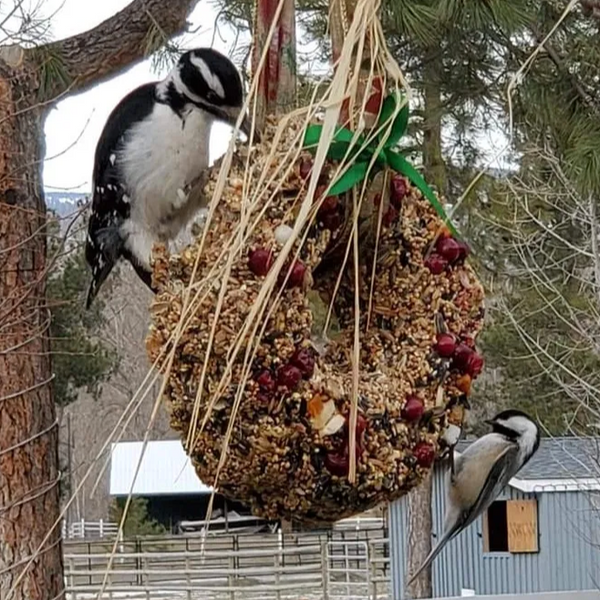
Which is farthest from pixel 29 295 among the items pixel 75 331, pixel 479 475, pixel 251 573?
pixel 251 573

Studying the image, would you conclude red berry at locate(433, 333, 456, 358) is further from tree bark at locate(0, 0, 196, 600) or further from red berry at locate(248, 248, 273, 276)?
tree bark at locate(0, 0, 196, 600)

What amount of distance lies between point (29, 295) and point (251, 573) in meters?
3.83

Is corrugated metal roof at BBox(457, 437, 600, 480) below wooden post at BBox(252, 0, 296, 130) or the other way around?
the other way around

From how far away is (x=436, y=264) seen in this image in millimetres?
928

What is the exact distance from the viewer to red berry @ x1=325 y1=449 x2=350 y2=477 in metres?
0.83

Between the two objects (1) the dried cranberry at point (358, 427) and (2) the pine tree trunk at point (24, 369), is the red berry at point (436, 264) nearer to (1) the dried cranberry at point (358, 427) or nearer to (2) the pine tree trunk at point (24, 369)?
(1) the dried cranberry at point (358, 427)

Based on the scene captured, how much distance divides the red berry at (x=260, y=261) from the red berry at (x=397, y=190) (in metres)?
0.15

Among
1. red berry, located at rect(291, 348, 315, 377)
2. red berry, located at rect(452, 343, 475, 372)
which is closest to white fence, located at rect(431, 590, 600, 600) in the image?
red berry, located at rect(452, 343, 475, 372)

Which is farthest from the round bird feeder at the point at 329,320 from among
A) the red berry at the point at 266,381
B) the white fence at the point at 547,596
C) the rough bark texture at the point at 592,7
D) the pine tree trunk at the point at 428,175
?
the white fence at the point at 547,596

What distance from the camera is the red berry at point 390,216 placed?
2.96 ft

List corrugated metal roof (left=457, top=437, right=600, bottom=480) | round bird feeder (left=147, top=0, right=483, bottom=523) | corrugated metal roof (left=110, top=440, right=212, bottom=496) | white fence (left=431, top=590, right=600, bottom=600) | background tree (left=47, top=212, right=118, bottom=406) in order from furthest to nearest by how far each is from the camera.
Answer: corrugated metal roof (left=110, top=440, right=212, bottom=496) < corrugated metal roof (left=457, top=437, right=600, bottom=480) < background tree (left=47, top=212, right=118, bottom=406) < white fence (left=431, top=590, right=600, bottom=600) < round bird feeder (left=147, top=0, right=483, bottom=523)

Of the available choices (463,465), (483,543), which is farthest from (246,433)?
(483,543)

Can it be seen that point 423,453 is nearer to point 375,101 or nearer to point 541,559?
point 375,101

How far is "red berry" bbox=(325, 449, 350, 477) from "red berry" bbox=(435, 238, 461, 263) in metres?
0.21
